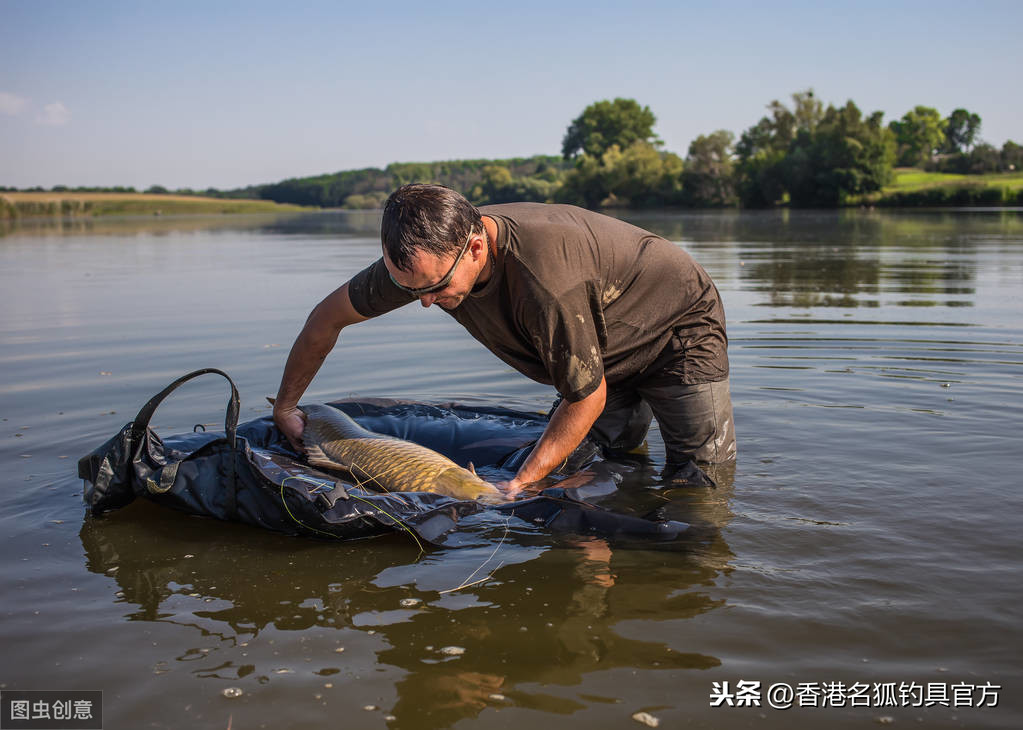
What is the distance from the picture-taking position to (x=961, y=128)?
5261 inches

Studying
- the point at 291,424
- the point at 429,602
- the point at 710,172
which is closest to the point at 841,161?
the point at 710,172

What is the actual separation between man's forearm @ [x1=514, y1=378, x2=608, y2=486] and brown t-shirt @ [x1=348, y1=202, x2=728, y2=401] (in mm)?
81

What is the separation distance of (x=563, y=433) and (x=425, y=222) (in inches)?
51.8

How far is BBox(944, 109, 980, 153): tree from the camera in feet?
436

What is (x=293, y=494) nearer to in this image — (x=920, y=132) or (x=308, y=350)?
(x=308, y=350)

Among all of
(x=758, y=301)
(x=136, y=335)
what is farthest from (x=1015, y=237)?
(x=136, y=335)

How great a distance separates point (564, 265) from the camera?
4.03 metres

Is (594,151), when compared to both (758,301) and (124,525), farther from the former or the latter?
(124,525)

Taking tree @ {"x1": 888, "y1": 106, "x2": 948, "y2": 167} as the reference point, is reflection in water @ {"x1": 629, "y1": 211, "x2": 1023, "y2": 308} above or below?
below

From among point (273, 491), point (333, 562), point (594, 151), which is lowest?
point (333, 562)

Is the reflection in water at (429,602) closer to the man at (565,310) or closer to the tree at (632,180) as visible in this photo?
the man at (565,310)

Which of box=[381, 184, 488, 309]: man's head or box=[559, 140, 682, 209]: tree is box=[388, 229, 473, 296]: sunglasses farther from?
box=[559, 140, 682, 209]: tree

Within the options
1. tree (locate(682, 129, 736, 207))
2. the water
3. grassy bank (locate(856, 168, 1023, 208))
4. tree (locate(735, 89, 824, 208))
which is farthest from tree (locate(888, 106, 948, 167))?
the water

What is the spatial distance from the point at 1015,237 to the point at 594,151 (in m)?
110
